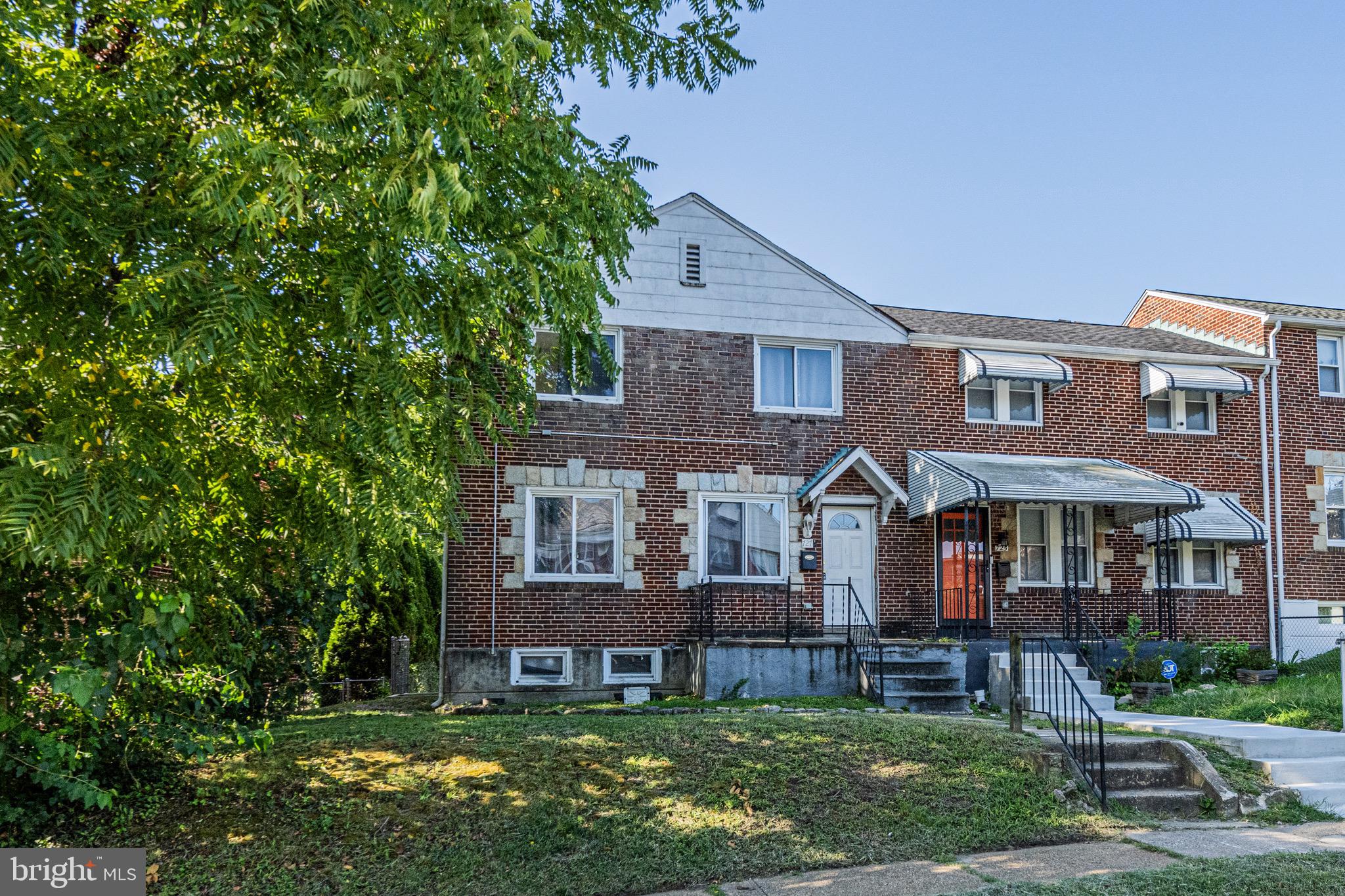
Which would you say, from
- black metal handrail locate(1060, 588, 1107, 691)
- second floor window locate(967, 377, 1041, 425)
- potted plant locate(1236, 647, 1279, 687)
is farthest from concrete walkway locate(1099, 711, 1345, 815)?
second floor window locate(967, 377, 1041, 425)

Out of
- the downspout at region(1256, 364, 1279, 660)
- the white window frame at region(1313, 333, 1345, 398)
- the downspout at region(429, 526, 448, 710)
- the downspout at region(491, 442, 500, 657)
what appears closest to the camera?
the downspout at region(429, 526, 448, 710)

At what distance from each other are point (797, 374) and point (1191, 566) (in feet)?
25.8

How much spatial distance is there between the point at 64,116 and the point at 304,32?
58.6 inches

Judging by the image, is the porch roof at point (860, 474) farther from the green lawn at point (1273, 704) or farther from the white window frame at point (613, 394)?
the green lawn at point (1273, 704)

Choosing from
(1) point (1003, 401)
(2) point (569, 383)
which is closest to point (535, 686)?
(2) point (569, 383)

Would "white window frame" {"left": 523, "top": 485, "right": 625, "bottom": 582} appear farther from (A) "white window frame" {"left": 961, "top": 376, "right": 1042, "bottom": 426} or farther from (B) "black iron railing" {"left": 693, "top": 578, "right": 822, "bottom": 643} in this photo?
(A) "white window frame" {"left": 961, "top": 376, "right": 1042, "bottom": 426}

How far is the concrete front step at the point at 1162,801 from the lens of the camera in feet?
31.0

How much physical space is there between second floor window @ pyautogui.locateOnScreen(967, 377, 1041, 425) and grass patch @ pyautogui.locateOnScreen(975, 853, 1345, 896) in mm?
11267

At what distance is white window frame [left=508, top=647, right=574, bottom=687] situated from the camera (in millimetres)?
15586

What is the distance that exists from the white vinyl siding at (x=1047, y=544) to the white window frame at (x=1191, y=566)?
1.21 meters

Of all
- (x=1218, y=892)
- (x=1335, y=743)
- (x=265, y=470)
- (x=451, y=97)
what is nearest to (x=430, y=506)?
(x=265, y=470)

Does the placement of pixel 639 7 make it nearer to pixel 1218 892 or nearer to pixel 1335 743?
pixel 1218 892

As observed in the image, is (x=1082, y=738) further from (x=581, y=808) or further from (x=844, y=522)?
(x=844, y=522)

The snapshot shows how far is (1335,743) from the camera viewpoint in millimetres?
10734
